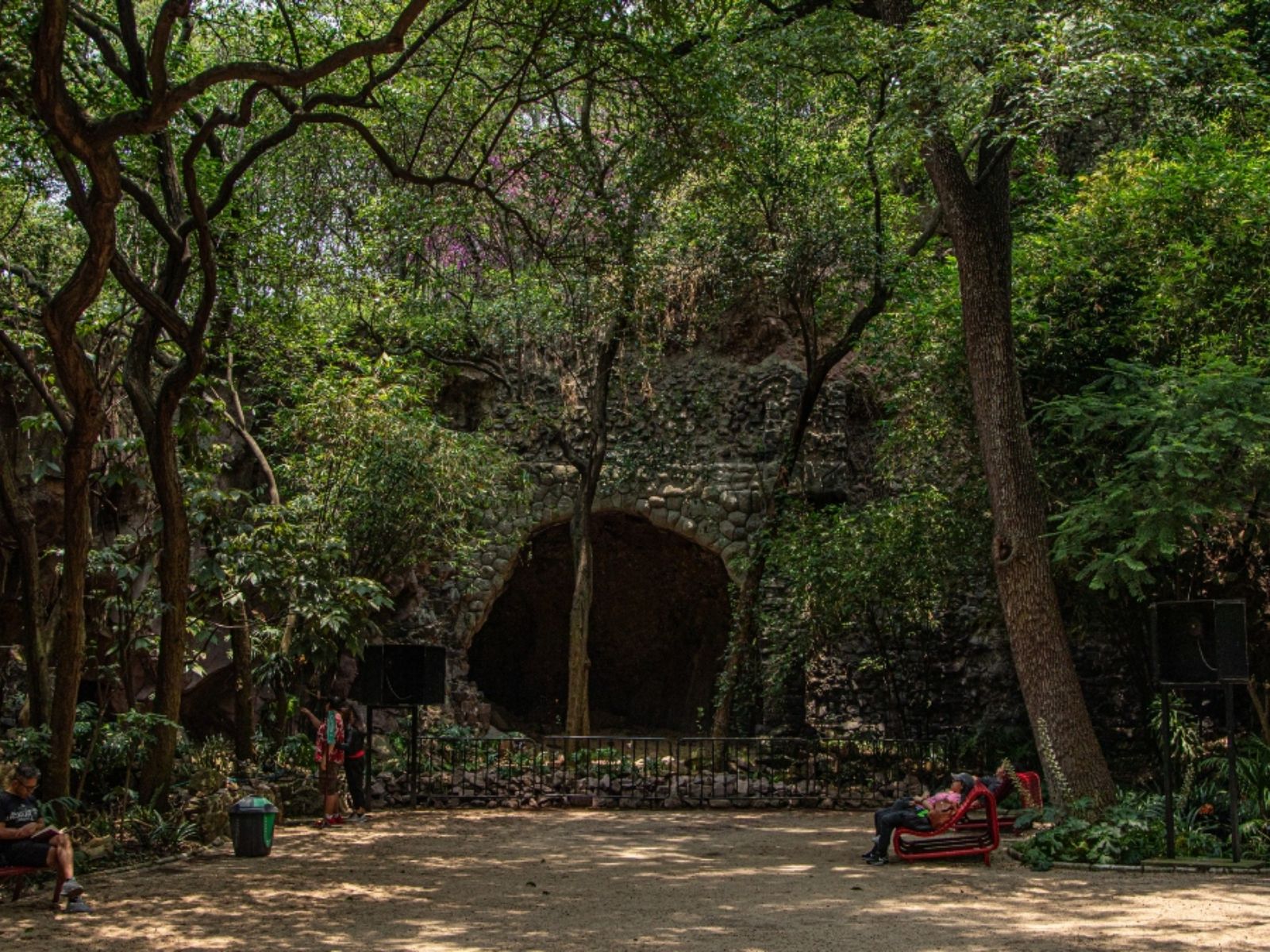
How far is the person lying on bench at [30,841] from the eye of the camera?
6.58 metres

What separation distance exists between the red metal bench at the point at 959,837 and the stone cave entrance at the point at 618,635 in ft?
36.0

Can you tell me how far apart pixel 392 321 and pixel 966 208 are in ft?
23.2

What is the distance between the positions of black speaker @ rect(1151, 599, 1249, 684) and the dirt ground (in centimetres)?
124

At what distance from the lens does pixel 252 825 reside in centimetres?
869

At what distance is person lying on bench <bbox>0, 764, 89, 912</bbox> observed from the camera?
6.58 metres

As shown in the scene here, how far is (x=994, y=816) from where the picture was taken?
845 centimetres

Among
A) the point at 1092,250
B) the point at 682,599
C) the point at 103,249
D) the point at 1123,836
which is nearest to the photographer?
the point at 103,249

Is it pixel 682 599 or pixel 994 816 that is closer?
pixel 994 816

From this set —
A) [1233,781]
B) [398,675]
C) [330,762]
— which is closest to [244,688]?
[330,762]

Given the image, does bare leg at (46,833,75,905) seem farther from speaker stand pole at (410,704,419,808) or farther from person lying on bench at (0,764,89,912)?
speaker stand pole at (410,704,419,808)

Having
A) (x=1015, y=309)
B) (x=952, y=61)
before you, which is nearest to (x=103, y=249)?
(x=952, y=61)

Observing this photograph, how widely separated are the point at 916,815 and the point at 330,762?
4921 mm

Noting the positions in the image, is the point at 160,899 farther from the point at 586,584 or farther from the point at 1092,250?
the point at 1092,250

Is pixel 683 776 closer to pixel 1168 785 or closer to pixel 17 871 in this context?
pixel 1168 785
